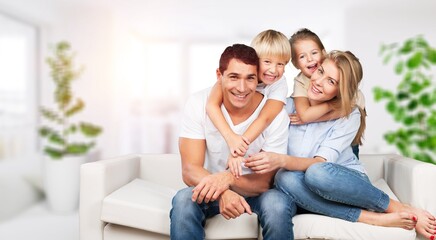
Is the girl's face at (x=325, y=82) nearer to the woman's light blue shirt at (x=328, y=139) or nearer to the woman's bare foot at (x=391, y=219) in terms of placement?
the woman's light blue shirt at (x=328, y=139)

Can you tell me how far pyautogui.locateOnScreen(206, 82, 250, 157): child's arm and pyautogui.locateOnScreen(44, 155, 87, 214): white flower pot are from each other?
2.41 metres

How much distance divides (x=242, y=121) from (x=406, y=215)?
743 mm

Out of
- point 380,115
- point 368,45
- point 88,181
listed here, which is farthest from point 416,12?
point 88,181

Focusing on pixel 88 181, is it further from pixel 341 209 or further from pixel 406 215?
pixel 406 215

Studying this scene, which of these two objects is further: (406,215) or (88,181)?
(88,181)

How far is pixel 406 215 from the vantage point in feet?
6.35

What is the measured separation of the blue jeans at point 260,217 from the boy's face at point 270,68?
1.52 ft

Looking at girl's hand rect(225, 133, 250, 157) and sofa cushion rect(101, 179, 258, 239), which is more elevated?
girl's hand rect(225, 133, 250, 157)

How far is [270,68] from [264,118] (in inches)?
8.2

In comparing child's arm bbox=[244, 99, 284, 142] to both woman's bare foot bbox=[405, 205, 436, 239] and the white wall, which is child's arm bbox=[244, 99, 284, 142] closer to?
woman's bare foot bbox=[405, 205, 436, 239]

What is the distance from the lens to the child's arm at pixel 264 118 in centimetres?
188

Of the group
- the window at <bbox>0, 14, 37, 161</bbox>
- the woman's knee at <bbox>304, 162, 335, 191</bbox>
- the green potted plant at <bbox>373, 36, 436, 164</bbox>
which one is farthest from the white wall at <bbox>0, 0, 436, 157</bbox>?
the woman's knee at <bbox>304, 162, 335, 191</bbox>

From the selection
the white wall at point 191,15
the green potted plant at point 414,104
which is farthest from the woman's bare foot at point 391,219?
the white wall at point 191,15

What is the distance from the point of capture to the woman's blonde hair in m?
2.01
